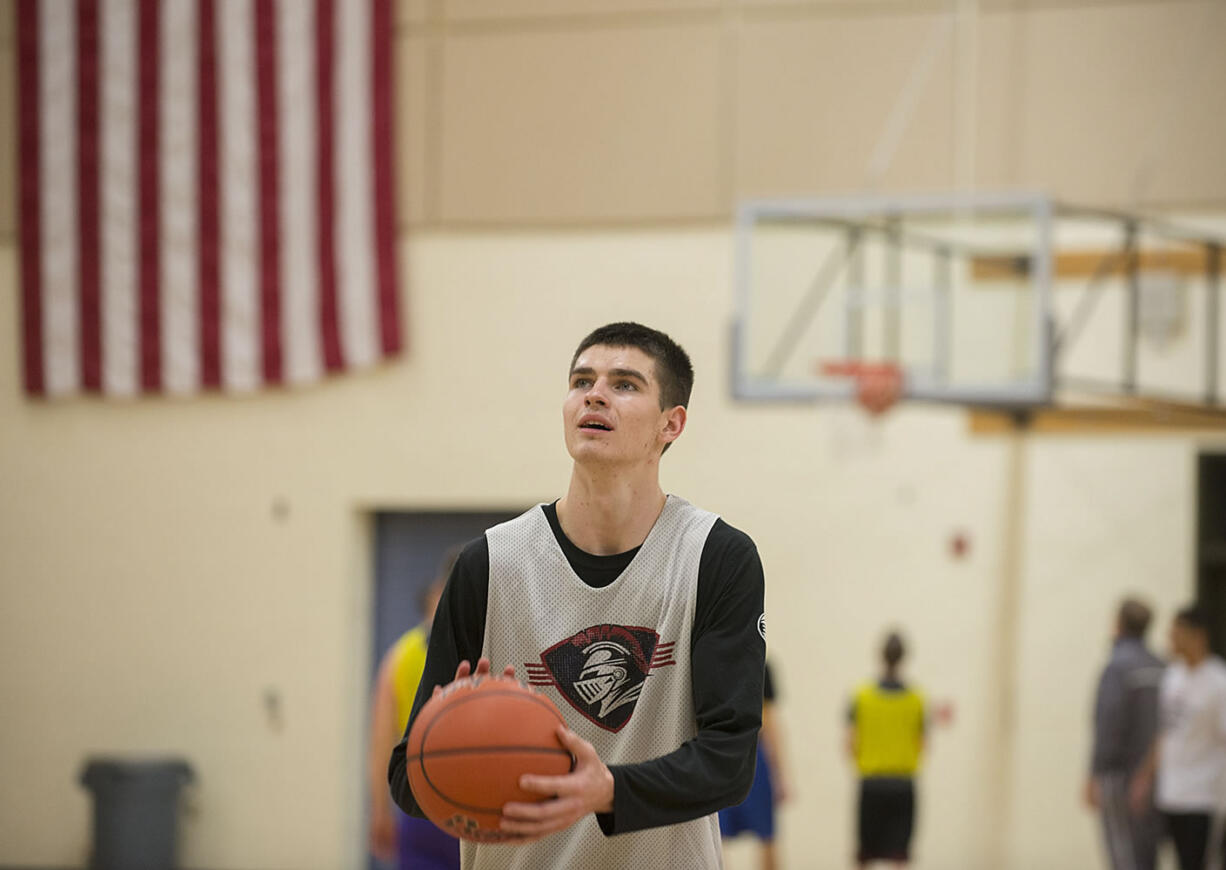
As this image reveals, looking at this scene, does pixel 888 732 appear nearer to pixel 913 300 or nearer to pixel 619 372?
pixel 913 300

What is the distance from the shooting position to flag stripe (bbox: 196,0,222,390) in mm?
11195

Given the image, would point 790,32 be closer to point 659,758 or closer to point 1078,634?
point 1078,634

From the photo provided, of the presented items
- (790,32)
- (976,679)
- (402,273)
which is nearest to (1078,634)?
(976,679)

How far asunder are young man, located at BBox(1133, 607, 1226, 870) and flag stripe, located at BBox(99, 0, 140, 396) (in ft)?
23.2

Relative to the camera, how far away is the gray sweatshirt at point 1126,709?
8195mm

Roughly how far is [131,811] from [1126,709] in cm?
634

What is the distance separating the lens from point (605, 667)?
284 cm

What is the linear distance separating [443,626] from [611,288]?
26.2 ft

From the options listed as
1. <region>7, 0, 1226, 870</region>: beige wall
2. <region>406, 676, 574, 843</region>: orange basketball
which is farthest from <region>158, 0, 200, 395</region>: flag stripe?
<region>406, 676, 574, 843</region>: orange basketball

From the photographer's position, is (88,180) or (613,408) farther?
(88,180)

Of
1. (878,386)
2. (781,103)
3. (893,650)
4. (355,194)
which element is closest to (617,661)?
(878,386)

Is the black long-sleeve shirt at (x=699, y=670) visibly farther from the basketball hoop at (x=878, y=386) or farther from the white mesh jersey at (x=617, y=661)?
the basketball hoop at (x=878, y=386)

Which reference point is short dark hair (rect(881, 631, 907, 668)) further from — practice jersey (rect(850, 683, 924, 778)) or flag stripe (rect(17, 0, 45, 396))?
flag stripe (rect(17, 0, 45, 396))

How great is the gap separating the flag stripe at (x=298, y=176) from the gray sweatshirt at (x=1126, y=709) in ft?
18.4
